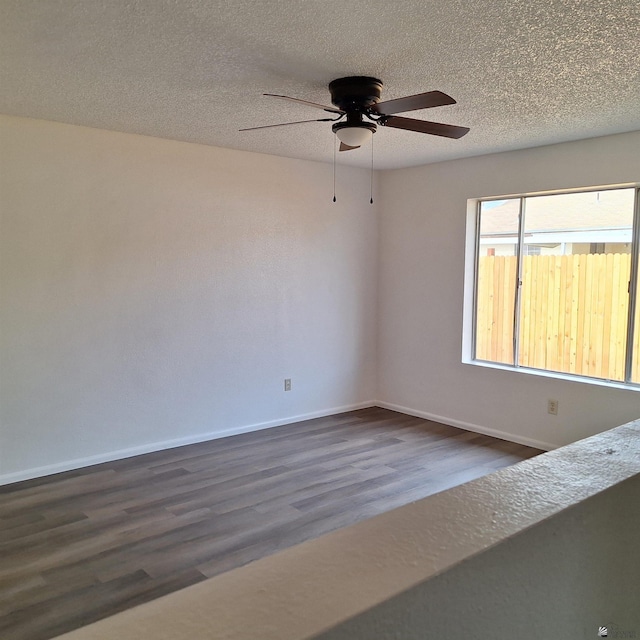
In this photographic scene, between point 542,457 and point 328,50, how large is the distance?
2082 millimetres

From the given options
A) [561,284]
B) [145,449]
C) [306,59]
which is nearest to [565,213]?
[561,284]

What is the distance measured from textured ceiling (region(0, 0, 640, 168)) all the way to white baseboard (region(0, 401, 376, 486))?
2483mm

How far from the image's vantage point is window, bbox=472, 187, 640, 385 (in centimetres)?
404

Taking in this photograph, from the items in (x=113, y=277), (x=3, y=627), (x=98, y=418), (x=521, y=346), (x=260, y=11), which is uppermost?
(x=260, y=11)

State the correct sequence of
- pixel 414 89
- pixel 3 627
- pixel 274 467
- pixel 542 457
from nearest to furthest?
pixel 542 457
pixel 3 627
pixel 414 89
pixel 274 467

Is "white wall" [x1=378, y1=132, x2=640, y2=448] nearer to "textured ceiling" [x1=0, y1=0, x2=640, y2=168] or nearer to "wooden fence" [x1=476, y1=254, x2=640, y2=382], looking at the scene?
"wooden fence" [x1=476, y1=254, x2=640, y2=382]

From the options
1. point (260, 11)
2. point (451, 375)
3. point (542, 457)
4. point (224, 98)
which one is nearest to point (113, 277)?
point (224, 98)

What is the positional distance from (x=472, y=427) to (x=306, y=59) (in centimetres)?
367

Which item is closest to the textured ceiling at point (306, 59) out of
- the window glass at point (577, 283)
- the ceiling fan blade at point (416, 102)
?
the ceiling fan blade at point (416, 102)

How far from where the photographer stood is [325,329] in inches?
214

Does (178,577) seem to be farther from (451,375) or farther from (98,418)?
(451,375)

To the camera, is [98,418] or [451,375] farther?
[451,375]

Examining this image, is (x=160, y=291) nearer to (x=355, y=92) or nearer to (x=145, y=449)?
(x=145, y=449)

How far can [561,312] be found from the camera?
14.5ft
